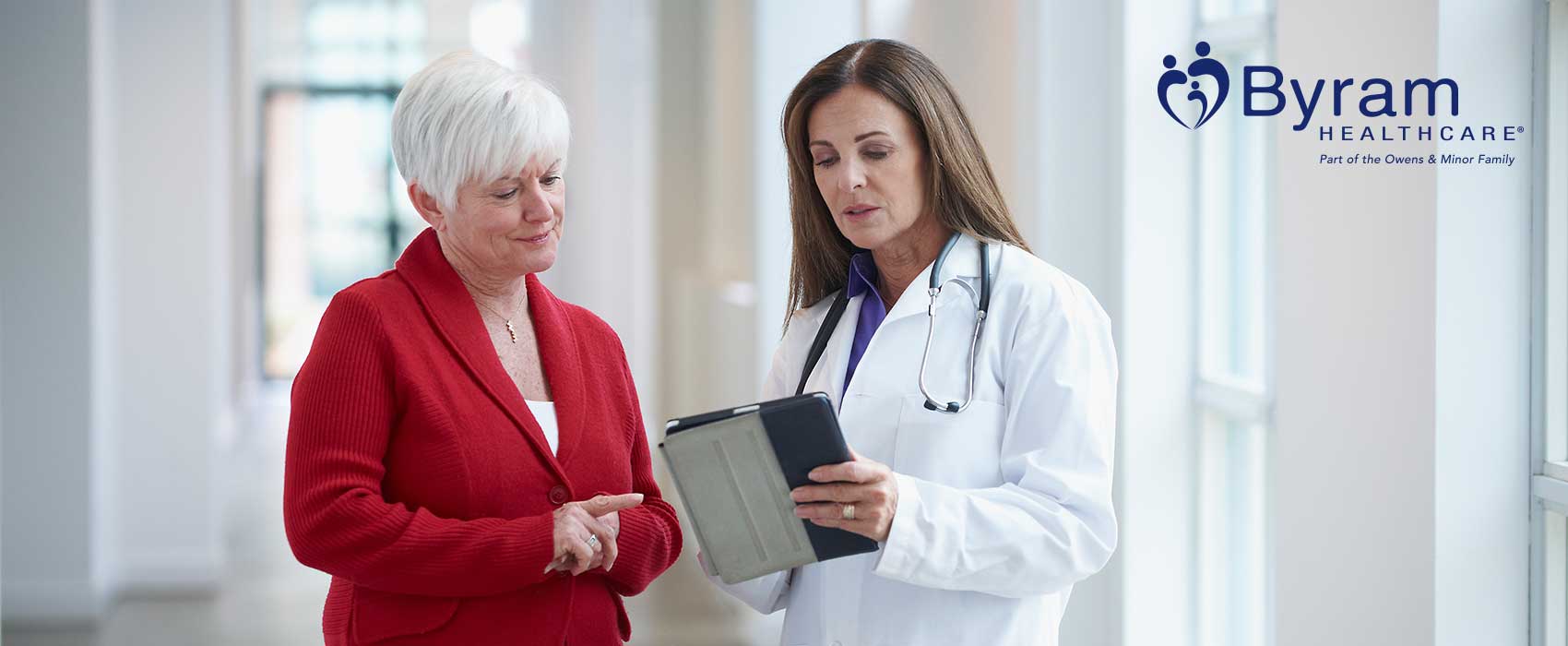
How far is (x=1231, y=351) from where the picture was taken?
90.3 inches

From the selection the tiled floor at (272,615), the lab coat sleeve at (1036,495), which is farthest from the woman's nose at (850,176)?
the tiled floor at (272,615)

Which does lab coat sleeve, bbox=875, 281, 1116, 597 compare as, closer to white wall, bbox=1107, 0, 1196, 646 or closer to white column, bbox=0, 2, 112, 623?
white wall, bbox=1107, 0, 1196, 646

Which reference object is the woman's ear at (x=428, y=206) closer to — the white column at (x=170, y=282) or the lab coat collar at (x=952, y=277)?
the lab coat collar at (x=952, y=277)

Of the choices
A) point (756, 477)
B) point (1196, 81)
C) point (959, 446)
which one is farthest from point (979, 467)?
point (1196, 81)

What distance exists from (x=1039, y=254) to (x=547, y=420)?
1150 millimetres

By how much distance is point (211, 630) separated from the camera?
183 inches

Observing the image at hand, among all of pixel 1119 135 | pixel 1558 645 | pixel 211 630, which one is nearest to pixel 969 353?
pixel 1558 645

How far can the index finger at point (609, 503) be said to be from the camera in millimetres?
1573

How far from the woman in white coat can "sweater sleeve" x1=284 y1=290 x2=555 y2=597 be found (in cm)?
34

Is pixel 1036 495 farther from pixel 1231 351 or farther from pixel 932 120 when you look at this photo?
pixel 1231 351

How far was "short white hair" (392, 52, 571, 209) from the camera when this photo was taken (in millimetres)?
1535

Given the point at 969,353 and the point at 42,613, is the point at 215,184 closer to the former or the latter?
the point at 42,613

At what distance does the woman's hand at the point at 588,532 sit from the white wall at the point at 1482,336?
38.5 inches

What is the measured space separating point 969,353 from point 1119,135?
942 millimetres
